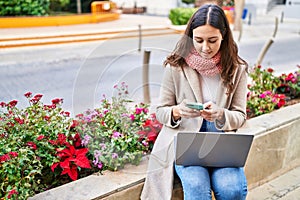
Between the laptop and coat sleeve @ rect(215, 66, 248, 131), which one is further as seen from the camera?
coat sleeve @ rect(215, 66, 248, 131)

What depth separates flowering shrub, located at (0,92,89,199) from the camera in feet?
5.47

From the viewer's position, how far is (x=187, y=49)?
1844mm

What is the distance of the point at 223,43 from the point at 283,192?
140cm

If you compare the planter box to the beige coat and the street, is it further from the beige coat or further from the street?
the street

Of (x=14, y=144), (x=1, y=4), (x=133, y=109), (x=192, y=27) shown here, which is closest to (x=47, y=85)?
(x=133, y=109)

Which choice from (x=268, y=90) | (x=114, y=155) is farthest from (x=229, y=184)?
(x=268, y=90)

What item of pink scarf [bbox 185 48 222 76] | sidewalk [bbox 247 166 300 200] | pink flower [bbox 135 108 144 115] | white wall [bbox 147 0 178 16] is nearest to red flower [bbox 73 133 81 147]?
pink flower [bbox 135 108 144 115]

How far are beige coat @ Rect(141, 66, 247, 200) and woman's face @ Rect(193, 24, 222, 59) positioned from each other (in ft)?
0.40

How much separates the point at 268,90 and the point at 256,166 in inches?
42.6

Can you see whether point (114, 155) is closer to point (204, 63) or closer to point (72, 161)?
point (72, 161)

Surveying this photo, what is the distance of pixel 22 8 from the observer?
1244 centimetres

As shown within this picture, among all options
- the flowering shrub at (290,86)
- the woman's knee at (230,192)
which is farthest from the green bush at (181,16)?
the woman's knee at (230,192)

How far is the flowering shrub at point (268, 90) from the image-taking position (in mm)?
3000

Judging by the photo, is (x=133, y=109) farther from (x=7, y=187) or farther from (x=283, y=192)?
(x=283, y=192)
